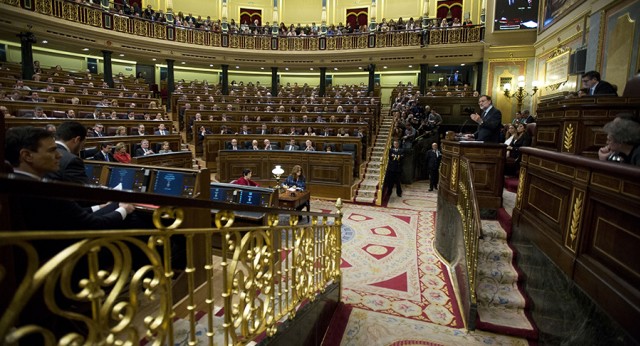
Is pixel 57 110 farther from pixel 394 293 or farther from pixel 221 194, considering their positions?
pixel 394 293

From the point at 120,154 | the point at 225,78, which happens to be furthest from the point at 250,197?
the point at 225,78

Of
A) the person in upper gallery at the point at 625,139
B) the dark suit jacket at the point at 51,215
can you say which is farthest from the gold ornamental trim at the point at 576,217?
the dark suit jacket at the point at 51,215

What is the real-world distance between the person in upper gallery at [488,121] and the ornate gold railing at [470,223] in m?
0.57

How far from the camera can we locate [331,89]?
64.2 feet

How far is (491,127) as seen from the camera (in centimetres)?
441

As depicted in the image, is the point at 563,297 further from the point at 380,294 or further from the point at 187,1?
the point at 187,1

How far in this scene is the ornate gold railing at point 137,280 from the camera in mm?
689

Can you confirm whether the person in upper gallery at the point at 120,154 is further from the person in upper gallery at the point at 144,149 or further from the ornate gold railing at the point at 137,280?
the ornate gold railing at the point at 137,280

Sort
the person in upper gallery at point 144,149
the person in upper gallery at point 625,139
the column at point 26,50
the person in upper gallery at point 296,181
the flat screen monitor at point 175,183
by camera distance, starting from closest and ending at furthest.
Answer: the person in upper gallery at point 625,139 < the flat screen monitor at point 175,183 < the person in upper gallery at point 296,181 < the person in upper gallery at point 144,149 < the column at point 26,50

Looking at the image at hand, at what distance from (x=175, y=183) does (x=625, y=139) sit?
4030 millimetres

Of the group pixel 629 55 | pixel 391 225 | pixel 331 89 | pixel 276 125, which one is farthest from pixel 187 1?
pixel 629 55

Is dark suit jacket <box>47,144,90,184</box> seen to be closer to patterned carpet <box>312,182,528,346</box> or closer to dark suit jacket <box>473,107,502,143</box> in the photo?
patterned carpet <box>312,182,528,346</box>

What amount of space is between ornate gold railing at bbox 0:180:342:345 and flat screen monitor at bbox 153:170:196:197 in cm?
87

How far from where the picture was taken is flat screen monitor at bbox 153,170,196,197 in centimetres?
353
